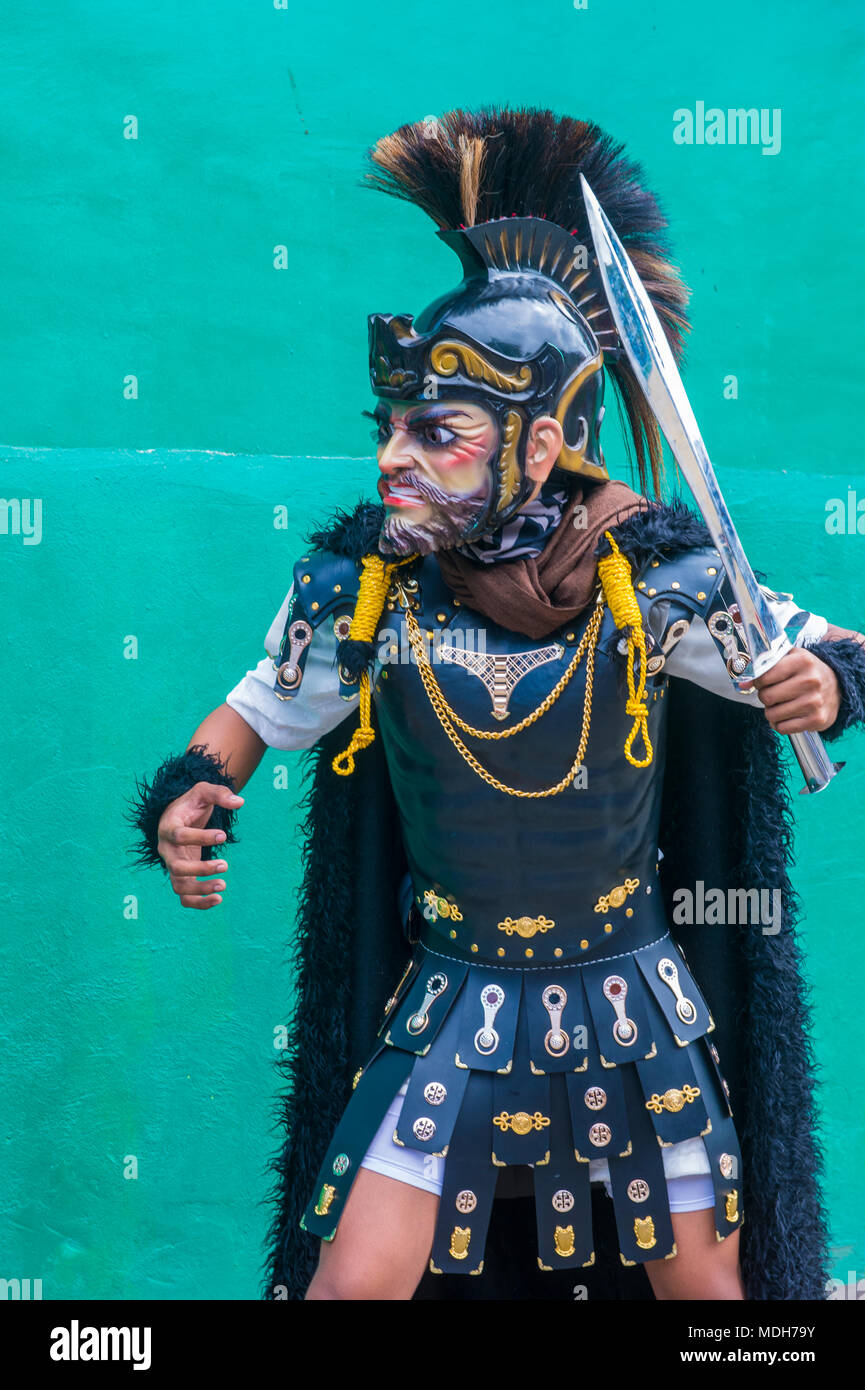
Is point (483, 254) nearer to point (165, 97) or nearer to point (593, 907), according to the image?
point (593, 907)

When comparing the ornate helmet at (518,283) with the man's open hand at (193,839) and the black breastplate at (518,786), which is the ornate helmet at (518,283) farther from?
the man's open hand at (193,839)

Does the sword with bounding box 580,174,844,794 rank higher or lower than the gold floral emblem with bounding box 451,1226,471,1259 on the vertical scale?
higher

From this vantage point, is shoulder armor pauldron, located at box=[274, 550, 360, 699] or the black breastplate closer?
the black breastplate

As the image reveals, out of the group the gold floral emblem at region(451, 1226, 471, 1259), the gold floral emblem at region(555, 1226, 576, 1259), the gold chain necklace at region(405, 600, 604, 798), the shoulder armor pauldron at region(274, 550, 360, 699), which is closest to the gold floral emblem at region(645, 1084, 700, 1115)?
the gold floral emblem at region(555, 1226, 576, 1259)

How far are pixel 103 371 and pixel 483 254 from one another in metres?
1.34

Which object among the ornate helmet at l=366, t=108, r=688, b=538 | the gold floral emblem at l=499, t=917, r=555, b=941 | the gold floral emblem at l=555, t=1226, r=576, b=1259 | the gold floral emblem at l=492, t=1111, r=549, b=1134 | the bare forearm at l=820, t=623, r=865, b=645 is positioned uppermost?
the ornate helmet at l=366, t=108, r=688, b=538

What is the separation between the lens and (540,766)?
254 centimetres

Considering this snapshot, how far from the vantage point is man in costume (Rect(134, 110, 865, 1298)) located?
2498mm

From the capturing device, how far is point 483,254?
251 cm

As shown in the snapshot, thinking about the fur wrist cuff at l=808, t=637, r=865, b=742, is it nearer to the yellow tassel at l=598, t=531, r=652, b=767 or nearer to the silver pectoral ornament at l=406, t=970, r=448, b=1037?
the yellow tassel at l=598, t=531, r=652, b=767

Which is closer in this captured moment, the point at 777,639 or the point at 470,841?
the point at 777,639

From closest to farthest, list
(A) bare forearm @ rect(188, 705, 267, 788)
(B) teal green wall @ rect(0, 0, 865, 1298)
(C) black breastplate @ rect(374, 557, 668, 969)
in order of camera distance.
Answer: (C) black breastplate @ rect(374, 557, 668, 969), (A) bare forearm @ rect(188, 705, 267, 788), (B) teal green wall @ rect(0, 0, 865, 1298)
